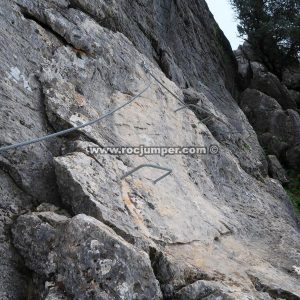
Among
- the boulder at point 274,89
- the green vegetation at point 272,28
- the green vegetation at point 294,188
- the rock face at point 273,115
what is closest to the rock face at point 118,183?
the green vegetation at point 294,188

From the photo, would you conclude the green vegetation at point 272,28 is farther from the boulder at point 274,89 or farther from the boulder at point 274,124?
the boulder at point 274,124

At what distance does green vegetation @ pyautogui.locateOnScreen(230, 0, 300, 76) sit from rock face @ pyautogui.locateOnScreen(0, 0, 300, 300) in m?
10.9

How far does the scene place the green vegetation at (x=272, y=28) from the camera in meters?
20.0

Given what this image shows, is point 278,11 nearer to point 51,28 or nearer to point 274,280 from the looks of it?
point 51,28

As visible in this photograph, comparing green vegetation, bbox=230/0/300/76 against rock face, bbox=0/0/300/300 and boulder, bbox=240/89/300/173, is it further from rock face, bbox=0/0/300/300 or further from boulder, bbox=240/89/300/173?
rock face, bbox=0/0/300/300

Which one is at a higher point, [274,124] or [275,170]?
[274,124]

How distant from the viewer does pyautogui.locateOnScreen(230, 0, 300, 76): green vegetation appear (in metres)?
20.0

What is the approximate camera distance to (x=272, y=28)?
790 inches

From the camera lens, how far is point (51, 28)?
24.7 feet

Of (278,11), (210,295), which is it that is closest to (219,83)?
(278,11)

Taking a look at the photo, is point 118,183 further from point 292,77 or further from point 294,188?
point 292,77

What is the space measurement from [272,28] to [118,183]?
652 inches

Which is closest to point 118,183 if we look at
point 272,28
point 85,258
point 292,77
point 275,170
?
point 85,258

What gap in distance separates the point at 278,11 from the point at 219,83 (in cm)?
890
